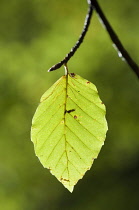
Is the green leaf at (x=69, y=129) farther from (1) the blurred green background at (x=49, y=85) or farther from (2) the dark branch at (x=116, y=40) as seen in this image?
(1) the blurred green background at (x=49, y=85)

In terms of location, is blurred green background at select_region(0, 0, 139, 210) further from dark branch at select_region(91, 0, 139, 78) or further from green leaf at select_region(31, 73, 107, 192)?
dark branch at select_region(91, 0, 139, 78)

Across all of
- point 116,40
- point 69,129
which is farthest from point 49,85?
point 116,40

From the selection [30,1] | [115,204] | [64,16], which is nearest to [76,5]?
[64,16]

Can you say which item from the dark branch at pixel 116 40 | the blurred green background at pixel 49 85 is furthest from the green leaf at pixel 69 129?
the blurred green background at pixel 49 85

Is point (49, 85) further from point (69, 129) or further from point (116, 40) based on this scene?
point (116, 40)

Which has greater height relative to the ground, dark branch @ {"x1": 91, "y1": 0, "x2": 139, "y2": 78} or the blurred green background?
the blurred green background

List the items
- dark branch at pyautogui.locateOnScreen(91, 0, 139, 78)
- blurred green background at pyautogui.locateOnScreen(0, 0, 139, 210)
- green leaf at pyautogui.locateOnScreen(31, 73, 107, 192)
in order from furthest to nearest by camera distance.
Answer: blurred green background at pyautogui.locateOnScreen(0, 0, 139, 210) < green leaf at pyautogui.locateOnScreen(31, 73, 107, 192) < dark branch at pyautogui.locateOnScreen(91, 0, 139, 78)

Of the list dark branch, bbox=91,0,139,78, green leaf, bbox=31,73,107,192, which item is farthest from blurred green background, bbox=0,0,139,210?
dark branch, bbox=91,0,139,78
